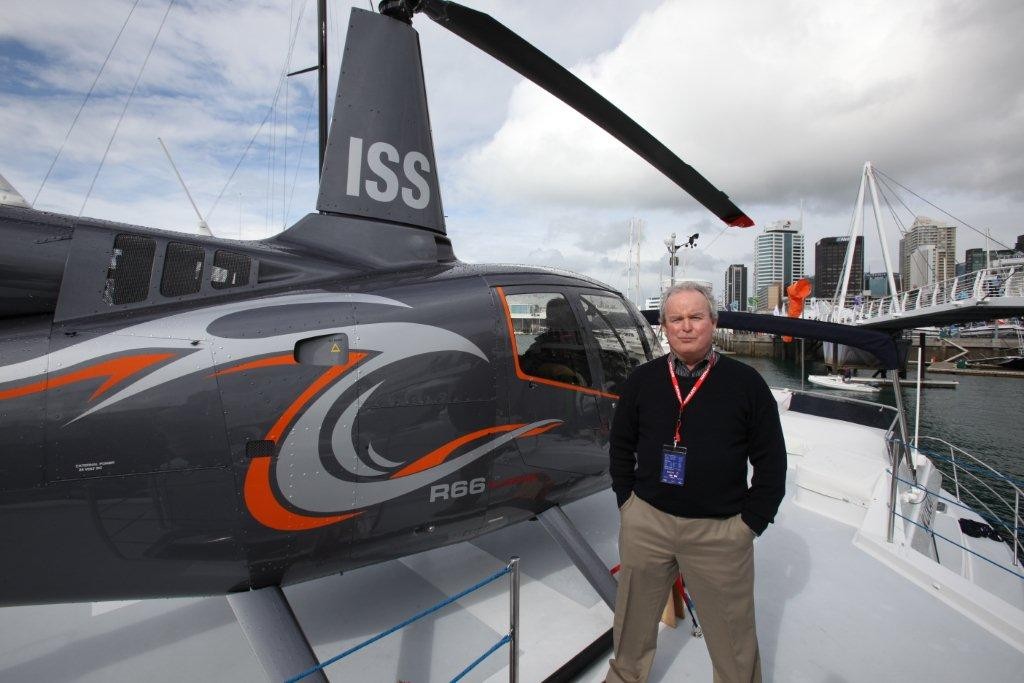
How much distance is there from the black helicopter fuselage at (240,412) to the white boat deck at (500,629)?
35.7 inches

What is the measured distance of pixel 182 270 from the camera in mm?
2613

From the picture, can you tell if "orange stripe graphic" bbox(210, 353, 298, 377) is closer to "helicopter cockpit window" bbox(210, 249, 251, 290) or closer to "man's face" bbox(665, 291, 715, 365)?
"helicopter cockpit window" bbox(210, 249, 251, 290)

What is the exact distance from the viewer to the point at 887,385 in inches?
1503

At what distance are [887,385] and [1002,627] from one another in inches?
1692

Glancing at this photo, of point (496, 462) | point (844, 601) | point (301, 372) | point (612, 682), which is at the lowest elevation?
point (844, 601)

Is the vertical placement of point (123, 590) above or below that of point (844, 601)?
above

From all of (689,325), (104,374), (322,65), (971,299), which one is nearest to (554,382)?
(689,325)

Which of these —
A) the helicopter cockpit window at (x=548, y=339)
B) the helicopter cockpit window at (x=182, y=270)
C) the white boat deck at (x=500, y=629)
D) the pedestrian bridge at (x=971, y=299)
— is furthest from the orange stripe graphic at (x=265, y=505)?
the pedestrian bridge at (x=971, y=299)

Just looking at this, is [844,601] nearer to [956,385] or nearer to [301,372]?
[301,372]

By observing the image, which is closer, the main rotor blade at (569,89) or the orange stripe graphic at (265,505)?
the orange stripe graphic at (265,505)

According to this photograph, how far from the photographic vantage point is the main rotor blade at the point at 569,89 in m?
3.51

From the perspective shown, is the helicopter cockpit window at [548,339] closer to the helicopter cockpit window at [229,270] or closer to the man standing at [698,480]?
the man standing at [698,480]

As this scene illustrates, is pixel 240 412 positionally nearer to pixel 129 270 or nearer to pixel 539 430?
pixel 129 270

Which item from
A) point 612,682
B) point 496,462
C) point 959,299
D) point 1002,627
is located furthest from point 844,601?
point 959,299
